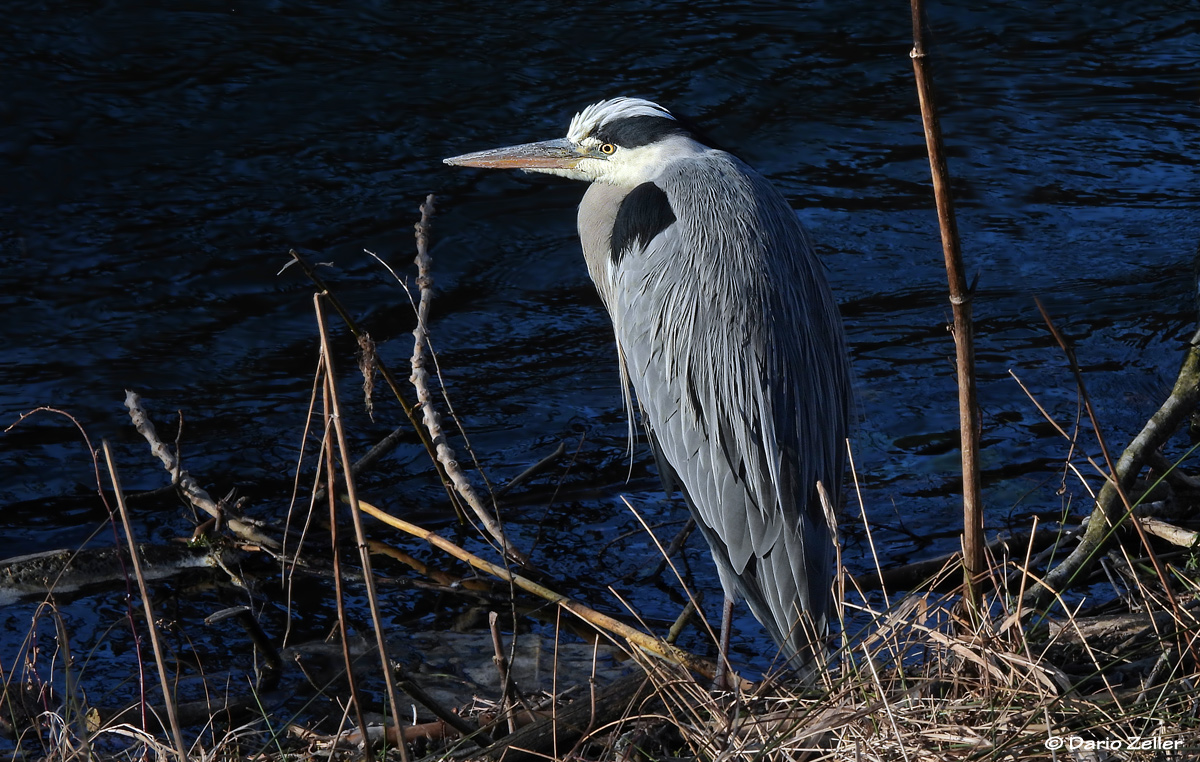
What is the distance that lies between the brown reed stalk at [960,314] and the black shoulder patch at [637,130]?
1.54m

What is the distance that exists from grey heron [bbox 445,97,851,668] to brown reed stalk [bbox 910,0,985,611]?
53cm

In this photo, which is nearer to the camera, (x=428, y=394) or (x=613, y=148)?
(x=428, y=394)

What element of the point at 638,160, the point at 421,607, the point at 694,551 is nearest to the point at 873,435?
the point at 694,551

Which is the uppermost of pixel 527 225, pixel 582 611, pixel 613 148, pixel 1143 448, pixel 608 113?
pixel 608 113

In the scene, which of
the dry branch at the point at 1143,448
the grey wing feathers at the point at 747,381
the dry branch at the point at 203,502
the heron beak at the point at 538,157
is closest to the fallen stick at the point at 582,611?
the grey wing feathers at the point at 747,381

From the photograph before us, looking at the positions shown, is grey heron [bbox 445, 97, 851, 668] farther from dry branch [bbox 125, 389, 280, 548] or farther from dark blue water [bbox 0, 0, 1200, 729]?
dry branch [bbox 125, 389, 280, 548]

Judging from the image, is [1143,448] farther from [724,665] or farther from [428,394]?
[428,394]

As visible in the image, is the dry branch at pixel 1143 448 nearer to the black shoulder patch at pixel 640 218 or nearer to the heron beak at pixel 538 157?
the black shoulder patch at pixel 640 218

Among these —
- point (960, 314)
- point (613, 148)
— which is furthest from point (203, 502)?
point (960, 314)

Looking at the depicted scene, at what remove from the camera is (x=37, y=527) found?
4.24 meters

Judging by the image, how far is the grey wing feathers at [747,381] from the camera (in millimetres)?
3094

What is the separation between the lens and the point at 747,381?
3154 mm

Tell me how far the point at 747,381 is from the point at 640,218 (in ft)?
2.01

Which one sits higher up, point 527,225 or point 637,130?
point 637,130
